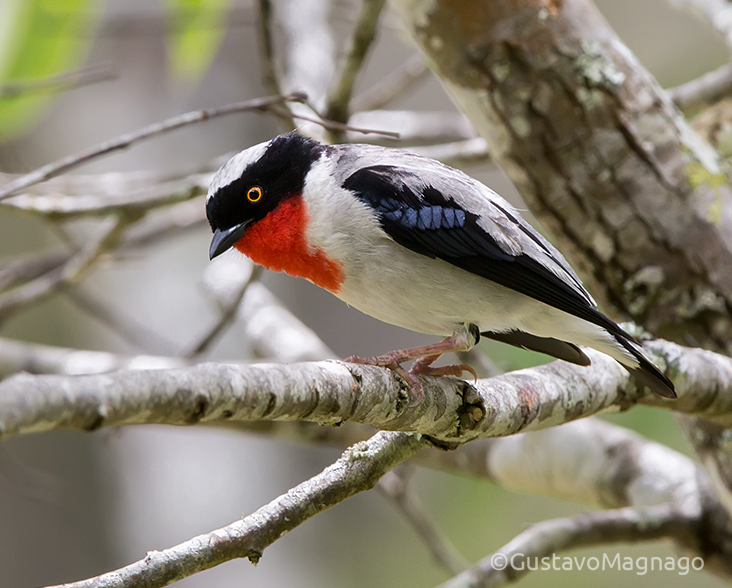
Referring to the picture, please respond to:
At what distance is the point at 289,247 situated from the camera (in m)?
2.62

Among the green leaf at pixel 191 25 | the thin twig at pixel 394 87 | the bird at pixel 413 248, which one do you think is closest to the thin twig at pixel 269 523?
the bird at pixel 413 248

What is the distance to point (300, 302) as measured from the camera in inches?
274

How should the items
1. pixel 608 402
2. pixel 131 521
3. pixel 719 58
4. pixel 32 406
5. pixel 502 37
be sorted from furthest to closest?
pixel 719 58 → pixel 131 521 → pixel 502 37 → pixel 608 402 → pixel 32 406

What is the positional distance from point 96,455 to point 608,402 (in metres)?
4.96

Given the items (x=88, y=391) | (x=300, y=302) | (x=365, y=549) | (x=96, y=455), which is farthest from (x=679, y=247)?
(x=365, y=549)

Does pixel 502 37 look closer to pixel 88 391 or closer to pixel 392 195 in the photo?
pixel 392 195

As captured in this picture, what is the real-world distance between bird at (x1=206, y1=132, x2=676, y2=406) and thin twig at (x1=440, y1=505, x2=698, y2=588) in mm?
866

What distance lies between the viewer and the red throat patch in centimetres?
256

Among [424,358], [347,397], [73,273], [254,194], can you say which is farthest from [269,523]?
[73,273]

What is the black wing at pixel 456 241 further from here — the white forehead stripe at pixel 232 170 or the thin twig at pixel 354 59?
the thin twig at pixel 354 59

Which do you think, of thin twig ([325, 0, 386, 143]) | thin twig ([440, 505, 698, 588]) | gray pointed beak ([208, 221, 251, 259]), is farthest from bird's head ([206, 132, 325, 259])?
thin twig ([440, 505, 698, 588])

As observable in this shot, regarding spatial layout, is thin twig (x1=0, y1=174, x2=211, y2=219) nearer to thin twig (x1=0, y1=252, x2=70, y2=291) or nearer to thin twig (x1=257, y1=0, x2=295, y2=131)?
thin twig (x1=257, y1=0, x2=295, y2=131)

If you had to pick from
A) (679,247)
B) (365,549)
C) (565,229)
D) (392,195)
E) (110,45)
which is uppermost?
(110,45)

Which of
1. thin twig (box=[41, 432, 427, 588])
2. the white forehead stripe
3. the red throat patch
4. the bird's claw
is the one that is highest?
the white forehead stripe
